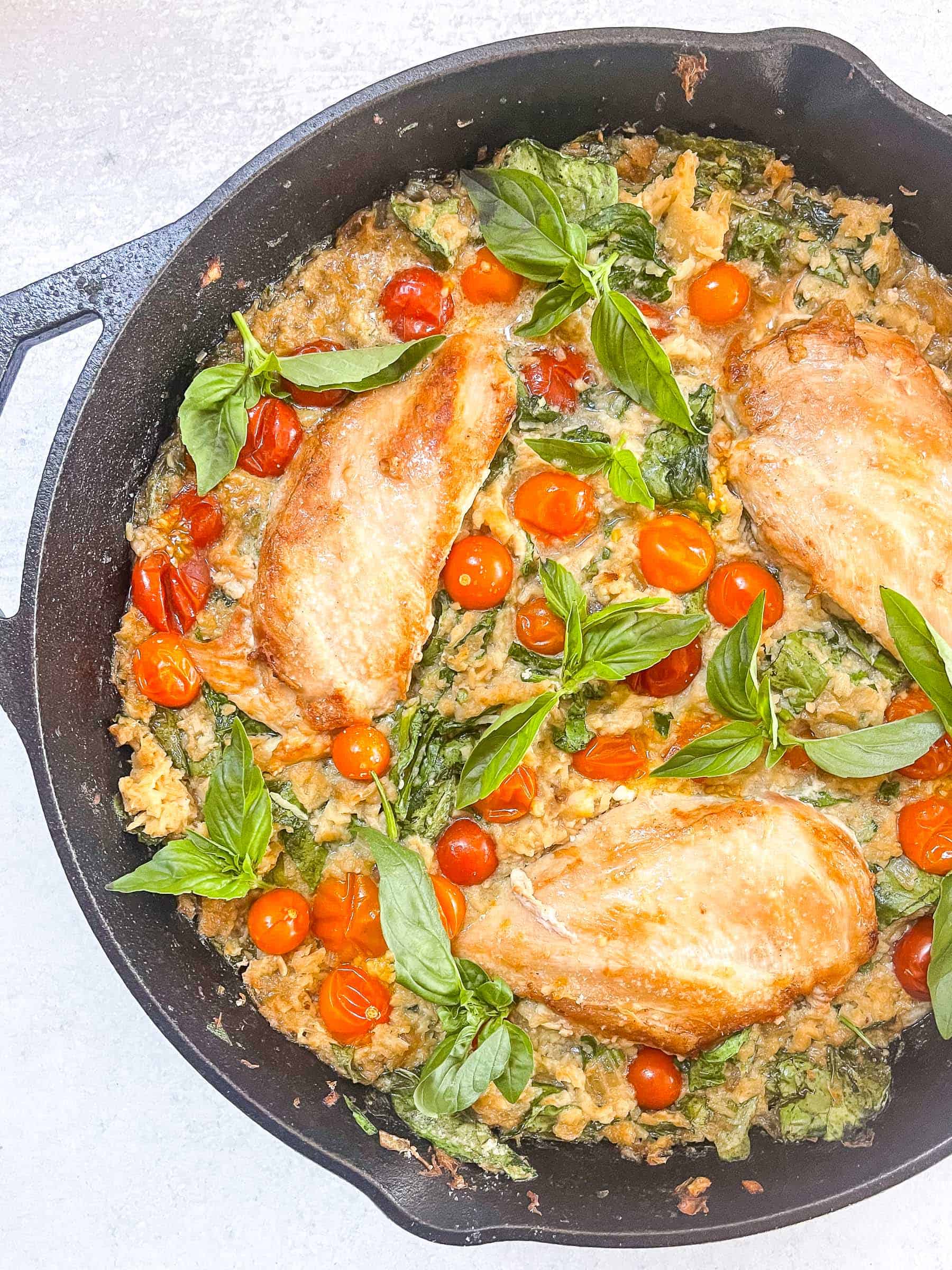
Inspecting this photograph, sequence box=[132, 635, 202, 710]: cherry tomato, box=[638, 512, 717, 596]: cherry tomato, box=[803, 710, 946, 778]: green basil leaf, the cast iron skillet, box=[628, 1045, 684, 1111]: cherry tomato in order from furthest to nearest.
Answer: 1. box=[628, 1045, 684, 1111]: cherry tomato
2. box=[132, 635, 202, 710]: cherry tomato
3. box=[638, 512, 717, 596]: cherry tomato
4. the cast iron skillet
5. box=[803, 710, 946, 778]: green basil leaf

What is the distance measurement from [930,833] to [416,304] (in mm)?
2497

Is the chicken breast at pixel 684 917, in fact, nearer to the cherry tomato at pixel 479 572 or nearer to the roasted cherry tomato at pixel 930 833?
the roasted cherry tomato at pixel 930 833

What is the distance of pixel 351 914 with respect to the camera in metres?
3.63

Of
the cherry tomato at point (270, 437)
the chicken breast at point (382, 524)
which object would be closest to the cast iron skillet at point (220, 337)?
the cherry tomato at point (270, 437)

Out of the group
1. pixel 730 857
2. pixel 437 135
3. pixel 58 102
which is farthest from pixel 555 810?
pixel 58 102

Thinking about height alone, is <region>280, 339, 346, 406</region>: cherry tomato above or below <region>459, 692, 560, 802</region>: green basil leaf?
above

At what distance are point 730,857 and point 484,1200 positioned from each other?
57.7 inches

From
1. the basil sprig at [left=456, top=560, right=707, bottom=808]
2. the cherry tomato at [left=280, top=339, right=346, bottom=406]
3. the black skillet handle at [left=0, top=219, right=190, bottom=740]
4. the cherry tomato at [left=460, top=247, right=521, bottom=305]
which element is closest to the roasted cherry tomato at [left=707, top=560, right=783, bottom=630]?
the basil sprig at [left=456, top=560, right=707, bottom=808]

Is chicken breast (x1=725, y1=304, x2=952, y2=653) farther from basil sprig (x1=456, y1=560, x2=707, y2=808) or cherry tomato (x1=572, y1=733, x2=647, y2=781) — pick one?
cherry tomato (x1=572, y1=733, x2=647, y2=781)

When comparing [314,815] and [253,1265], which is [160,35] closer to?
[314,815]

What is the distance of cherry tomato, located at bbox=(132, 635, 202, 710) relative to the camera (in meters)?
3.57

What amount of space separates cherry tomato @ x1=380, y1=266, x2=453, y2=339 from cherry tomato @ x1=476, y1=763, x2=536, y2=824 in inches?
59.5

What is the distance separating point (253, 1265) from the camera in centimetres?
417

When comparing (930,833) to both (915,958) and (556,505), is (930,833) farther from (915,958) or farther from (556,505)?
(556,505)
